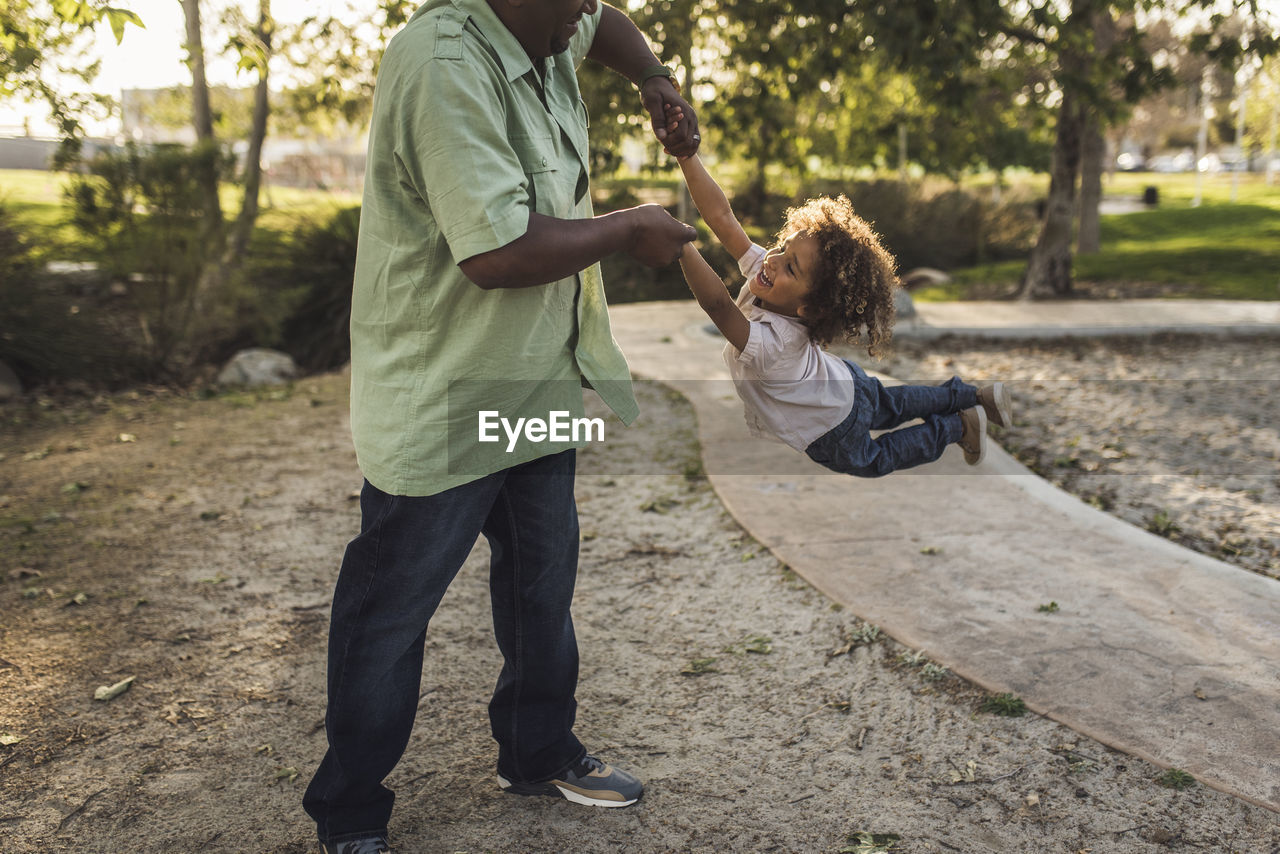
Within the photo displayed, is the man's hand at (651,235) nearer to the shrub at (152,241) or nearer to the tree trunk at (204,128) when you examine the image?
the shrub at (152,241)

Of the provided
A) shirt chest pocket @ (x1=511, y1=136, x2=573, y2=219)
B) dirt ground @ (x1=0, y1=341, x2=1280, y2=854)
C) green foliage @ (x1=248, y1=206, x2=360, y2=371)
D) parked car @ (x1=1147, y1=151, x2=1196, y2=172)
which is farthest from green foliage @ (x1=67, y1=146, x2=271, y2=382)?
parked car @ (x1=1147, y1=151, x2=1196, y2=172)

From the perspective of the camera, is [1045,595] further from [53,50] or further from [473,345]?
[53,50]

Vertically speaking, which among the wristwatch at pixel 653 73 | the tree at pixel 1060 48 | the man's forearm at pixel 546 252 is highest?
the tree at pixel 1060 48

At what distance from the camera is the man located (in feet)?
5.81

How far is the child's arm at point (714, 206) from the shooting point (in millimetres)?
2805

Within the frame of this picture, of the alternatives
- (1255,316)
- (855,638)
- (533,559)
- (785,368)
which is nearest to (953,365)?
(1255,316)

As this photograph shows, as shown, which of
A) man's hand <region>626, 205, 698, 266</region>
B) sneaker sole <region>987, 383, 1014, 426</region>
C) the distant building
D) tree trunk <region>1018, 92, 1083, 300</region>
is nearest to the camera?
man's hand <region>626, 205, 698, 266</region>

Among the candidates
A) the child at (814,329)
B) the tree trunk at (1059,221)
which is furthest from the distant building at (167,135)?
the tree trunk at (1059,221)

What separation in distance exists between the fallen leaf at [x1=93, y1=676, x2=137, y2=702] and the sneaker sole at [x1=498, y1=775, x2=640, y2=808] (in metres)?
1.40

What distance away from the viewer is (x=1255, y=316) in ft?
33.2

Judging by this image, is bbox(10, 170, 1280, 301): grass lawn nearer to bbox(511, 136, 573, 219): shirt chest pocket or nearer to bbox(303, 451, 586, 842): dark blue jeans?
bbox(303, 451, 586, 842): dark blue jeans

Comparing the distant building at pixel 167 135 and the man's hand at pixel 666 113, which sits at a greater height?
the distant building at pixel 167 135

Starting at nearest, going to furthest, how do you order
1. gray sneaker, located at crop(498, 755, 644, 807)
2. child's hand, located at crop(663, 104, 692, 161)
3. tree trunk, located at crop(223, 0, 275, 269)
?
child's hand, located at crop(663, 104, 692, 161), gray sneaker, located at crop(498, 755, 644, 807), tree trunk, located at crop(223, 0, 275, 269)

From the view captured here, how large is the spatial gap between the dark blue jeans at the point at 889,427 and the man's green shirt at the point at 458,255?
986 millimetres
